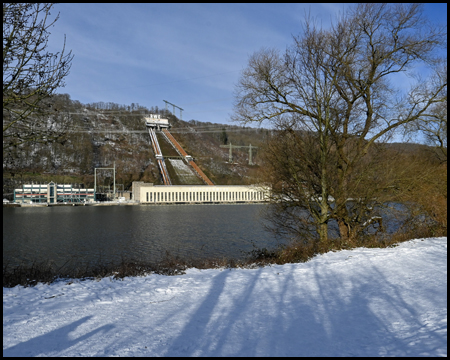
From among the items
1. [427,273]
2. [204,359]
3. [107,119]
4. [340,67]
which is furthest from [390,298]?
[107,119]

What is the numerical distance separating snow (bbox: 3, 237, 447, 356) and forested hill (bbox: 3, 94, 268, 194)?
179 feet

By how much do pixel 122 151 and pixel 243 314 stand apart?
104 metres

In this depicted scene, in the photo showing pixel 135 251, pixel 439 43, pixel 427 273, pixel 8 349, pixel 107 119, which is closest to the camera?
pixel 8 349

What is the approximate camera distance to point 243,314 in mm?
4266

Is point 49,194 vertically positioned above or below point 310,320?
below

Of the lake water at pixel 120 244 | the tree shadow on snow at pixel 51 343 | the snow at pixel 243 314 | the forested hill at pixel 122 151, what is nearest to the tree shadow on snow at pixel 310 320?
the snow at pixel 243 314

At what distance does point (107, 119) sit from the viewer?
13412 cm

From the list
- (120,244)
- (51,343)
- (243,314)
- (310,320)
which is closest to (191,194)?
(120,244)

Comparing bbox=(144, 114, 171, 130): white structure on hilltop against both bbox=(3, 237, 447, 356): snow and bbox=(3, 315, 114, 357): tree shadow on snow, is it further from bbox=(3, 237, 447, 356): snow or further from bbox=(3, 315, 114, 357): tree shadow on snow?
bbox=(3, 315, 114, 357): tree shadow on snow

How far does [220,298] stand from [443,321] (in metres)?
2.84

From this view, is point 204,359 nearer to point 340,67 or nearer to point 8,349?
point 8,349

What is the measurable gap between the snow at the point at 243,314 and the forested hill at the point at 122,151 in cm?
5449

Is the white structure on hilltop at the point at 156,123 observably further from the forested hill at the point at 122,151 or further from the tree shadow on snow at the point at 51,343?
the tree shadow on snow at the point at 51,343

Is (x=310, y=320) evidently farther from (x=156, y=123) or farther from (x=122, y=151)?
(x=156, y=123)
